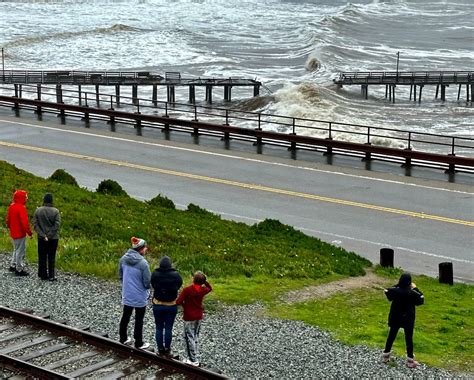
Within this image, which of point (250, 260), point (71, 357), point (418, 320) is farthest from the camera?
point (250, 260)

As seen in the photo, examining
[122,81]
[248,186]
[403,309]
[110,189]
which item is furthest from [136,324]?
[122,81]

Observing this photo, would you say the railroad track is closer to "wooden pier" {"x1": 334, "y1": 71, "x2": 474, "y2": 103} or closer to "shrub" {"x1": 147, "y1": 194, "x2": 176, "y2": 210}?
"shrub" {"x1": 147, "y1": 194, "x2": 176, "y2": 210}

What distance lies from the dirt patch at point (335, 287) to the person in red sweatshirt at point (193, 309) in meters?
3.88

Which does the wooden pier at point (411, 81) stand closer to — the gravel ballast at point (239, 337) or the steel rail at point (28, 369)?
the gravel ballast at point (239, 337)

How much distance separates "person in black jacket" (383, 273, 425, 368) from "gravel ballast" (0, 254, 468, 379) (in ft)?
0.85

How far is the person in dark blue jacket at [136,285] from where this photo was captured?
43.4 ft

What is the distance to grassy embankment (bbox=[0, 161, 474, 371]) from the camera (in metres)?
15.2

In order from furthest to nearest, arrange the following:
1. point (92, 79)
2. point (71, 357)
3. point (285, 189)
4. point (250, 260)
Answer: point (92, 79), point (285, 189), point (250, 260), point (71, 357)

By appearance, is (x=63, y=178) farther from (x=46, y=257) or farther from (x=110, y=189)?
(x=46, y=257)

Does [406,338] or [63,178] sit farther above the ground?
[406,338]

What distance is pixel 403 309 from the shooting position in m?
13.5

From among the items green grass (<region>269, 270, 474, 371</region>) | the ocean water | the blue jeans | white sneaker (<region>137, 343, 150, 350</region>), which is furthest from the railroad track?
the ocean water

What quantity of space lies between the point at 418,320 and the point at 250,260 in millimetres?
4426

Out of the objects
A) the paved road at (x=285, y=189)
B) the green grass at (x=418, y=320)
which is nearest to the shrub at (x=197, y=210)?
the paved road at (x=285, y=189)
